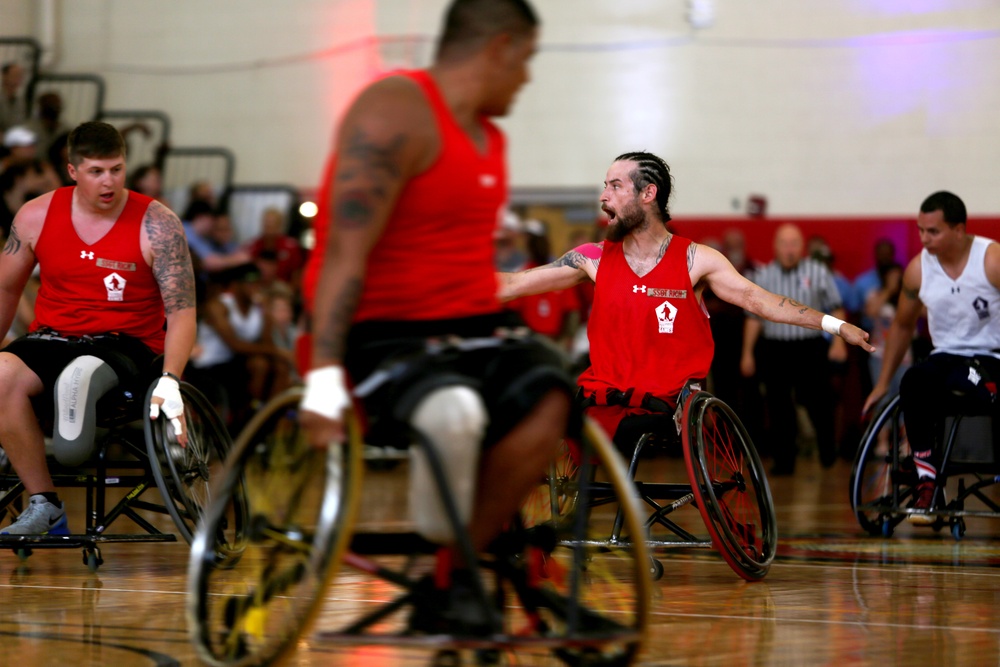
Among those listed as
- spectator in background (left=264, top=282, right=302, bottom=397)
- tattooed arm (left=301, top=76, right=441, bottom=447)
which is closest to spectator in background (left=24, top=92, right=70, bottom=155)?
spectator in background (left=264, top=282, right=302, bottom=397)

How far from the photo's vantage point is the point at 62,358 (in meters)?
4.59

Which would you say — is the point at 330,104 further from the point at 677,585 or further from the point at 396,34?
the point at 677,585

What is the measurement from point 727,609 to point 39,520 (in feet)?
7.16

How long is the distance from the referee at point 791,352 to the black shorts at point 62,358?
5.26 metres

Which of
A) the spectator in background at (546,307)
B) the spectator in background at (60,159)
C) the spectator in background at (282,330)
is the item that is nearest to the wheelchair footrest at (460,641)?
the spectator in background at (546,307)

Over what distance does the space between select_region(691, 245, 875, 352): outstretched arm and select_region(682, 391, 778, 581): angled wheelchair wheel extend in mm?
384

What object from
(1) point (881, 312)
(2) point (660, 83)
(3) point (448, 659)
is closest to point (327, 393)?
(3) point (448, 659)

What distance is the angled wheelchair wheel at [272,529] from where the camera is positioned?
2.52 m

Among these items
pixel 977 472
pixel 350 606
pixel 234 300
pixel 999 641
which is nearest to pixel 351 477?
pixel 350 606

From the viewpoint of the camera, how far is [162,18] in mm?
13266

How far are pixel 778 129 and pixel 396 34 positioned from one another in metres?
3.45

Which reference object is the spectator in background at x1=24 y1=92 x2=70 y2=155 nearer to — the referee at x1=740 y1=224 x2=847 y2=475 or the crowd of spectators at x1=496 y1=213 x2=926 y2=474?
the crowd of spectators at x1=496 y1=213 x2=926 y2=474

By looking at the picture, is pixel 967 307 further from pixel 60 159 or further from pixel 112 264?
pixel 60 159

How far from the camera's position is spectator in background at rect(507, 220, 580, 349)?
9.11 m
